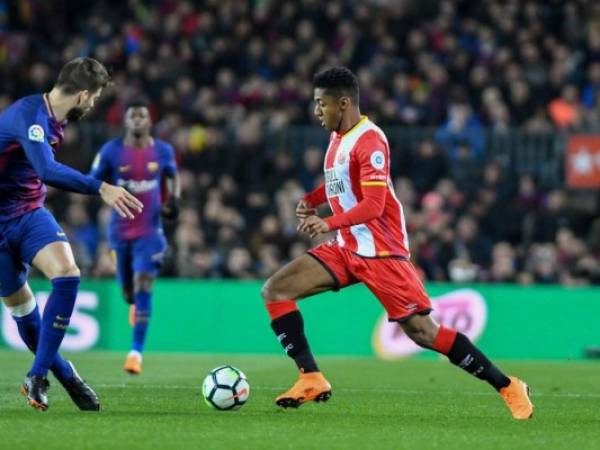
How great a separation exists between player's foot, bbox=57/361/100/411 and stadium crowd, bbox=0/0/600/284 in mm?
9686

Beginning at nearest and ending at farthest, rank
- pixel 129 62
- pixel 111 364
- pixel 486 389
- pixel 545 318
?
pixel 486 389, pixel 111 364, pixel 545 318, pixel 129 62

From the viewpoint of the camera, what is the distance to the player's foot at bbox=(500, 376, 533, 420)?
9.04 meters

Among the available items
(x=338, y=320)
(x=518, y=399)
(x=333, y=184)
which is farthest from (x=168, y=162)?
(x=518, y=399)

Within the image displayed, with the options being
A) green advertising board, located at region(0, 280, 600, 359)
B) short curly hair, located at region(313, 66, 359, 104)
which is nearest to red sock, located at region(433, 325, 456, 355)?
short curly hair, located at region(313, 66, 359, 104)

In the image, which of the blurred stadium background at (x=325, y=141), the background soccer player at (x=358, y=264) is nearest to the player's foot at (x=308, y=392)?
the background soccer player at (x=358, y=264)

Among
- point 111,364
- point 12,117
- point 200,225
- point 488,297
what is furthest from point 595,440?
Result: point 200,225

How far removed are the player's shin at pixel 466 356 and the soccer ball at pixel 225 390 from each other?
131 centimetres

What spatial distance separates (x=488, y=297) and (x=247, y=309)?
118 inches

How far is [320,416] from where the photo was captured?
9148mm

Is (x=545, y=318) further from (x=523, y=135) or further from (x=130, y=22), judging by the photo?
(x=130, y=22)

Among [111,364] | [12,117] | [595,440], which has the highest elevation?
[12,117]

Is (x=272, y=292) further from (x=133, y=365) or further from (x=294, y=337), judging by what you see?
(x=133, y=365)

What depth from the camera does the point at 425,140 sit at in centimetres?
2052

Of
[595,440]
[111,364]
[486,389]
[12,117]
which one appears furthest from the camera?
[111,364]
